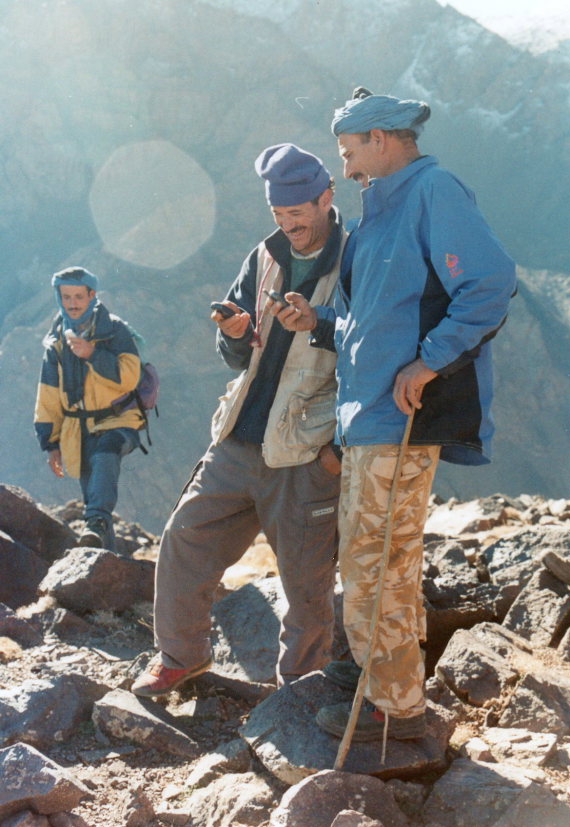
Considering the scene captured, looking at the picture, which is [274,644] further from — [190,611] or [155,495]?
[155,495]

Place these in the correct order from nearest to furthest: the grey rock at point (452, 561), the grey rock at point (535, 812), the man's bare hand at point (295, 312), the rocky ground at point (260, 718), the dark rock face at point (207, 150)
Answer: the grey rock at point (535, 812) < the rocky ground at point (260, 718) < the man's bare hand at point (295, 312) < the grey rock at point (452, 561) < the dark rock face at point (207, 150)

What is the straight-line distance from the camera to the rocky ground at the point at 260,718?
8.25ft

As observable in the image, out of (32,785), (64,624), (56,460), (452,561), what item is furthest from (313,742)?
(56,460)

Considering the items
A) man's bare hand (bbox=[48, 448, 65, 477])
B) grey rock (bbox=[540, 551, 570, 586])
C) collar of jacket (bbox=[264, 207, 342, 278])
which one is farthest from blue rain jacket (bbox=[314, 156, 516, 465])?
man's bare hand (bbox=[48, 448, 65, 477])

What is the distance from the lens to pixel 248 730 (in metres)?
2.97

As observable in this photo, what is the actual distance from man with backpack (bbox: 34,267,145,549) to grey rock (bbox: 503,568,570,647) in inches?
104

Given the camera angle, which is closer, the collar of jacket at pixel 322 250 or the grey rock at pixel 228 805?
the grey rock at pixel 228 805

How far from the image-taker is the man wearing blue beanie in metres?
3.30

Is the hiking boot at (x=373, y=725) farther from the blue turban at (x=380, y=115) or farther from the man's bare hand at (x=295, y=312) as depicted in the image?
the blue turban at (x=380, y=115)

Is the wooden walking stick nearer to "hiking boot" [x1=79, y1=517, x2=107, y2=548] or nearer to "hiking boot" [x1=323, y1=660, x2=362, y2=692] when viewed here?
"hiking boot" [x1=323, y1=660, x2=362, y2=692]

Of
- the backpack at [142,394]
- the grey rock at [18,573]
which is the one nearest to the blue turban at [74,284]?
the backpack at [142,394]

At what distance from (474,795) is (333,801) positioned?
433 millimetres

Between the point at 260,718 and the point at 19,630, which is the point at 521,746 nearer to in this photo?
the point at 260,718

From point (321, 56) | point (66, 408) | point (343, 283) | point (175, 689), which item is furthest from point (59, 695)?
point (321, 56)
